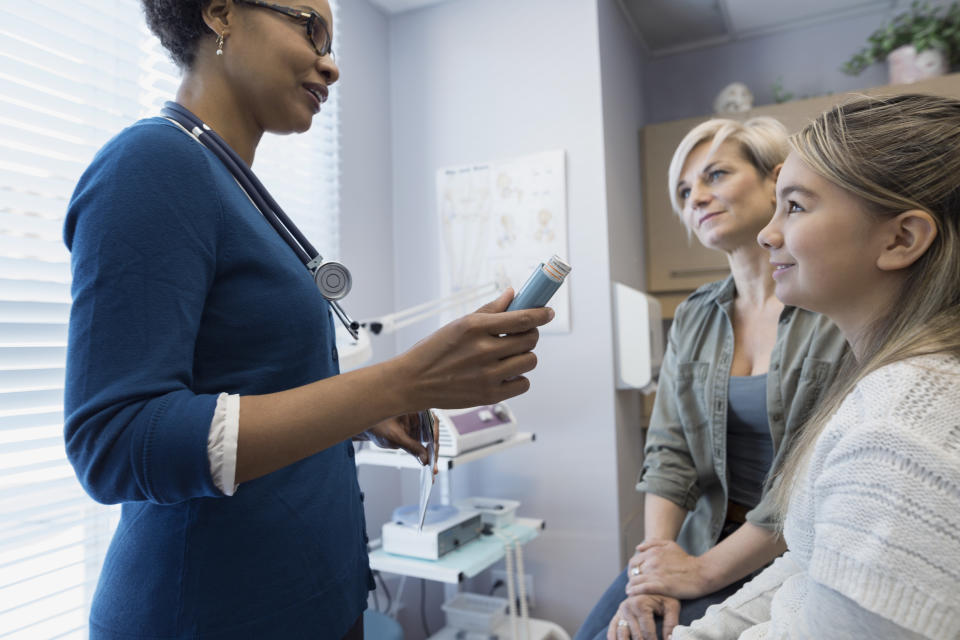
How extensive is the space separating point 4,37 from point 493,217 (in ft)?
5.13

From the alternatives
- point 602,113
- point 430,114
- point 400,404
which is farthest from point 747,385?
point 430,114

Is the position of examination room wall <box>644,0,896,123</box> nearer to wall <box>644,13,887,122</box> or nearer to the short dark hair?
wall <box>644,13,887,122</box>

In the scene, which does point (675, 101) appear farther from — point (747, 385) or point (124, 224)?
point (124, 224)

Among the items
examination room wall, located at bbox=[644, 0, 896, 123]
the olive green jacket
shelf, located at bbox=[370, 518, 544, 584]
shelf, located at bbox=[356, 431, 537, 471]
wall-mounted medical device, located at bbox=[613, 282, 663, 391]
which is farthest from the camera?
examination room wall, located at bbox=[644, 0, 896, 123]

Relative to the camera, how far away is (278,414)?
0.58 meters

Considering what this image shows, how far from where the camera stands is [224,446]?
55cm

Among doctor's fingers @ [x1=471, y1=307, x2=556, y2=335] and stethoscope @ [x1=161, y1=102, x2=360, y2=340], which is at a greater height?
stethoscope @ [x1=161, y1=102, x2=360, y2=340]

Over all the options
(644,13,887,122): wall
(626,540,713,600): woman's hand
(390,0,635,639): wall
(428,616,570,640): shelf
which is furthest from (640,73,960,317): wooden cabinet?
(626,540,713,600): woman's hand

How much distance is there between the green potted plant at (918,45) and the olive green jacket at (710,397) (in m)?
1.72

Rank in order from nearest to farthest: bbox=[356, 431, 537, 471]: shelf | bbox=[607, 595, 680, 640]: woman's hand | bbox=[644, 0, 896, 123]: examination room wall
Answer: bbox=[607, 595, 680, 640]: woman's hand, bbox=[356, 431, 537, 471]: shelf, bbox=[644, 0, 896, 123]: examination room wall

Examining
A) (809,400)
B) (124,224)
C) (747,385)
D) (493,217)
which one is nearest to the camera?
(124,224)

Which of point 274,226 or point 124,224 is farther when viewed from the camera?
point 274,226

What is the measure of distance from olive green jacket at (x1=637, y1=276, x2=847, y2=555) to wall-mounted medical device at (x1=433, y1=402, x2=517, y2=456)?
0.50 m

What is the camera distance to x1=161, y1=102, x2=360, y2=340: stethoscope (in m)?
0.72
